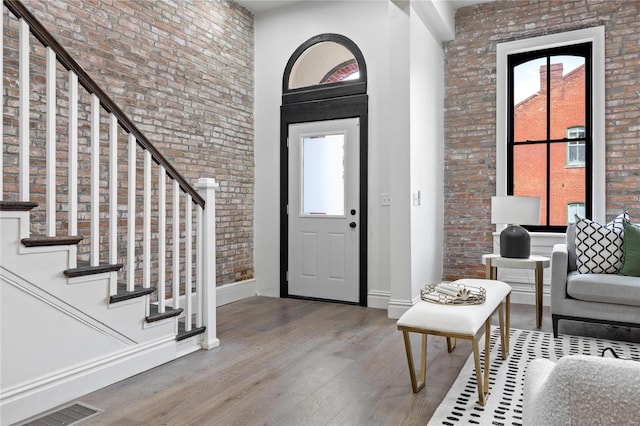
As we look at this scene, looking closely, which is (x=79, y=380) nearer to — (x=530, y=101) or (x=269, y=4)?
(x=269, y=4)

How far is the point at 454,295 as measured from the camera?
262 centimetres

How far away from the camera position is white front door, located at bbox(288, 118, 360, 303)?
496 centimetres

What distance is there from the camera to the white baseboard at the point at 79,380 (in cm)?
220

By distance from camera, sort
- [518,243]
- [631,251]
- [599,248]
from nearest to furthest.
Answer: [631,251] → [599,248] → [518,243]

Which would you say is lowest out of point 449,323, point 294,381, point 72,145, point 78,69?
point 294,381

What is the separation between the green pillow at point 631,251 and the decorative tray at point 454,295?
5.59 feet

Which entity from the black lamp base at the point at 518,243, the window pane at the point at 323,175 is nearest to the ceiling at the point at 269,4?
the window pane at the point at 323,175

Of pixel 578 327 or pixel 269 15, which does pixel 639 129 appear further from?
pixel 269 15

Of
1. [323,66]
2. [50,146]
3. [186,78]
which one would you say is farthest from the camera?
[323,66]

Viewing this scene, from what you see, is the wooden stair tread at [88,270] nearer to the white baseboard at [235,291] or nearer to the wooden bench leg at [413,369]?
the wooden bench leg at [413,369]

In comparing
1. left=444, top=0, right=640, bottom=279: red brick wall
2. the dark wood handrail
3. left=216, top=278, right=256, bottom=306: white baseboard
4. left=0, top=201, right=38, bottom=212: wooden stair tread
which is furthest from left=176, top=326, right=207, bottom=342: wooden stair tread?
left=444, top=0, right=640, bottom=279: red brick wall

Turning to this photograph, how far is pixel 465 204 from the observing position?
16.9 ft

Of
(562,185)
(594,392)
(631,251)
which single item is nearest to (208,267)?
(594,392)

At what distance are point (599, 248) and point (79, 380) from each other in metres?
4.01
